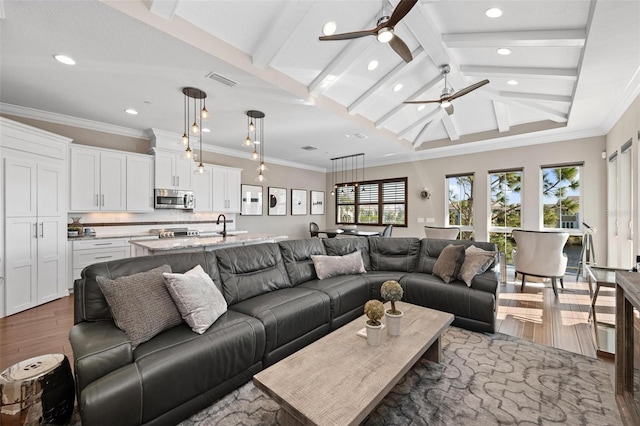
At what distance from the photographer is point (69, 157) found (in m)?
4.27

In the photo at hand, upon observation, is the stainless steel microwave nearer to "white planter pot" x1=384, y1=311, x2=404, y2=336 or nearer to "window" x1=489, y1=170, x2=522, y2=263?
"white planter pot" x1=384, y1=311, x2=404, y2=336

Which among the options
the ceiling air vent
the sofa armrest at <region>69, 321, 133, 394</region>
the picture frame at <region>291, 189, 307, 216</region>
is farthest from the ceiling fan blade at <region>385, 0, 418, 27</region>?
the picture frame at <region>291, 189, 307, 216</region>

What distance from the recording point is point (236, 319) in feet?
Answer: 6.73

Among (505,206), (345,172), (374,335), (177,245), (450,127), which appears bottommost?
(374,335)

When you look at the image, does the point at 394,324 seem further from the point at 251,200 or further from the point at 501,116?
the point at 251,200

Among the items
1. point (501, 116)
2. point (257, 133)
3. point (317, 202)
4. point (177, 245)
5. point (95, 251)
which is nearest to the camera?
point (177, 245)

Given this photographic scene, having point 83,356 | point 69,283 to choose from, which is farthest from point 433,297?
point 69,283

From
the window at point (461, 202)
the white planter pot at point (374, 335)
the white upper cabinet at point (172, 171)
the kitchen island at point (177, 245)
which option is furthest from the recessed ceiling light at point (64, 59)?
the window at point (461, 202)

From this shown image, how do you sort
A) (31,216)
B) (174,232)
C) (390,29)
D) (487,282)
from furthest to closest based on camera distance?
(174,232)
(31,216)
(487,282)
(390,29)

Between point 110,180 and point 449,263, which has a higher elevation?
point 110,180

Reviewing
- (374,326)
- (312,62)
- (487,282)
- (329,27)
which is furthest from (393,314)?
(312,62)

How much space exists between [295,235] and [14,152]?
6.06 meters

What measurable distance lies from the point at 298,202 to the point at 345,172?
6.04ft

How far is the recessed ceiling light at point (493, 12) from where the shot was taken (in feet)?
8.71
